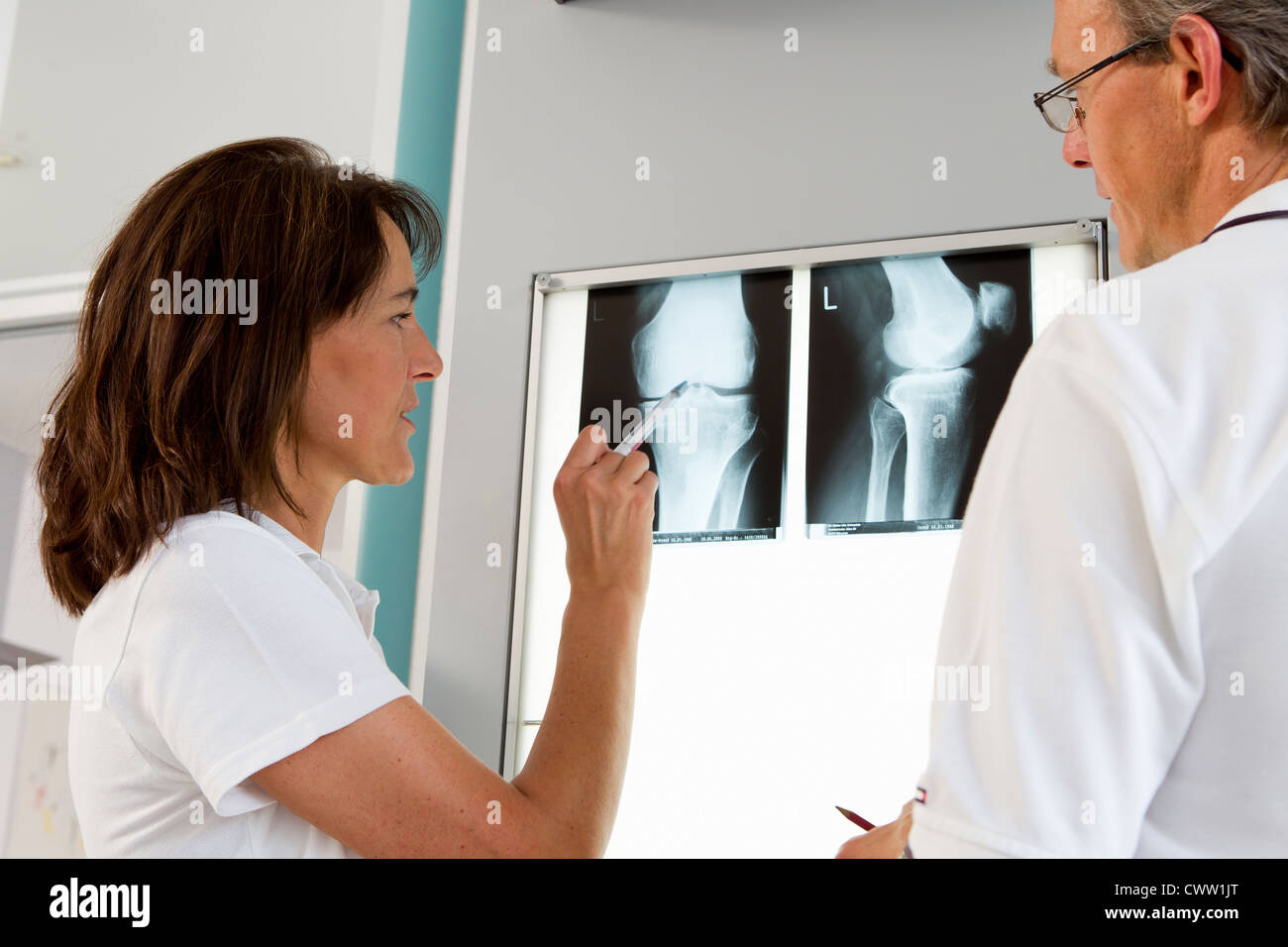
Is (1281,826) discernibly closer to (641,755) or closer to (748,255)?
(641,755)

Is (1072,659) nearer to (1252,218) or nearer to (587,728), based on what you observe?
(1252,218)

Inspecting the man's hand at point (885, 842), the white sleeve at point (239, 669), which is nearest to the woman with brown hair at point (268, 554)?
→ the white sleeve at point (239, 669)

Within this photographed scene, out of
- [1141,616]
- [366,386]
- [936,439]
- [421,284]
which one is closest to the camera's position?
[1141,616]

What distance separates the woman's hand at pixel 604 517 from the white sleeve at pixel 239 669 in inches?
13.2

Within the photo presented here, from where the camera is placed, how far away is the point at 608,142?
171 cm

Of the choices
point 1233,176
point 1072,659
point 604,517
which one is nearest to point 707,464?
point 604,517

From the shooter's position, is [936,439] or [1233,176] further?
[936,439]

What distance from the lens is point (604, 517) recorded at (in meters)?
1.21

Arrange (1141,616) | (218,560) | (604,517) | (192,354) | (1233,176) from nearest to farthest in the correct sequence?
(1141,616), (1233,176), (218,560), (192,354), (604,517)

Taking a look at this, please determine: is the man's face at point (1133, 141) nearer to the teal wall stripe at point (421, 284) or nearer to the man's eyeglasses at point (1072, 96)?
the man's eyeglasses at point (1072, 96)

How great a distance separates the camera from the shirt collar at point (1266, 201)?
2.05ft

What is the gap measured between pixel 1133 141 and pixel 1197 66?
0.06 meters

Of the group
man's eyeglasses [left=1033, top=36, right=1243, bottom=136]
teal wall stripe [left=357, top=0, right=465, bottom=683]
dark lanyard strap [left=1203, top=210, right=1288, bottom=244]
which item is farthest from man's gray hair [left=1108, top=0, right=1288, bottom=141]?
teal wall stripe [left=357, top=0, right=465, bottom=683]
